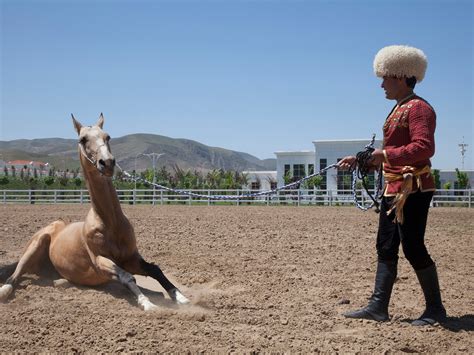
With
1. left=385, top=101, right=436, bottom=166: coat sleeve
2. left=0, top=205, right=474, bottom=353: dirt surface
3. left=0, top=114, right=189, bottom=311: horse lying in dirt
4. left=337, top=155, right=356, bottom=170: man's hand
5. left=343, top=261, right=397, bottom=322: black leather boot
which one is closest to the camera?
left=0, top=205, right=474, bottom=353: dirt surface

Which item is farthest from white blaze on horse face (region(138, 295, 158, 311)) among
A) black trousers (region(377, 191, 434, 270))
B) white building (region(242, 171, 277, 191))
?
white building (region(242, 171, 277, 191))

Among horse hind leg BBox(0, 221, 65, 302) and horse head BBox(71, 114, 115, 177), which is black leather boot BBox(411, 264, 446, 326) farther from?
horse hind leg BBox(0, 221, 65, 302)

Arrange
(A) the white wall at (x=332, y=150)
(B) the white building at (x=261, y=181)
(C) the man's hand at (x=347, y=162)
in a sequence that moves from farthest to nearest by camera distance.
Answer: (B) the white building at (x=261, y=181)
(A) the white wall at (x=332, y=150)
(C) the man's hand at (x=347, y=162)

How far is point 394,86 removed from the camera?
4516 mm

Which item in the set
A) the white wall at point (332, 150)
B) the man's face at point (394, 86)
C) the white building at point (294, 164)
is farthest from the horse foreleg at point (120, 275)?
the white building at point (294, 164)

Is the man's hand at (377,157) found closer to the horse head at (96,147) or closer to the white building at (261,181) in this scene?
the horse head at (96,147)

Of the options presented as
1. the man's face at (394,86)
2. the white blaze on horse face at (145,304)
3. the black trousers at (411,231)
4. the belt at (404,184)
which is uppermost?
the man's face at (394,86)

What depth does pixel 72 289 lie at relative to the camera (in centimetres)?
589

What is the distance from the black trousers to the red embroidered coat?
10cm

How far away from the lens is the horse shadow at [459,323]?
13.7ft

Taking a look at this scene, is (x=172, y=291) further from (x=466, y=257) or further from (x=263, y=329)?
(x=466, y=257)

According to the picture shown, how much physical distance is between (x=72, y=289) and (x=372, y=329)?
3.33 metres

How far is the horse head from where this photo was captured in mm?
5023

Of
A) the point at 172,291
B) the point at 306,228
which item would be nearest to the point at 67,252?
the point at 172,291
